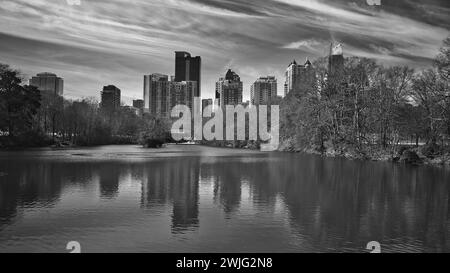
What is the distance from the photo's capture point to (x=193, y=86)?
117188 millimetres

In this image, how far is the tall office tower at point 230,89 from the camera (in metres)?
102

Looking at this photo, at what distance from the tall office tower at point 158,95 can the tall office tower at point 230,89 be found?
2397cm

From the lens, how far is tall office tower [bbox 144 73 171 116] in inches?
4998

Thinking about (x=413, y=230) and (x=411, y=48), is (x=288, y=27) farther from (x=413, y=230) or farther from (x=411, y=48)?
(x=413, y=230)

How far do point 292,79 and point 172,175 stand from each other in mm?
48915

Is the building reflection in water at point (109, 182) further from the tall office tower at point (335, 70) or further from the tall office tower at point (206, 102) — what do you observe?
the tall office tower at point (206, 102)

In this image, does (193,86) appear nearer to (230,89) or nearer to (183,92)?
(183,92)

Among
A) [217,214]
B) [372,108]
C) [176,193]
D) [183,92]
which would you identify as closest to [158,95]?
[183,92]

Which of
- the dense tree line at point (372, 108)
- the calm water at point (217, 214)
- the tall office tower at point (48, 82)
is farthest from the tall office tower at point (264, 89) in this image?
the calm water at point (217, 214)

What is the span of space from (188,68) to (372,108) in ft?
164

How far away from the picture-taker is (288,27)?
20.7 m

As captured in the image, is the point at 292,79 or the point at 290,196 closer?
the point at 290,196
